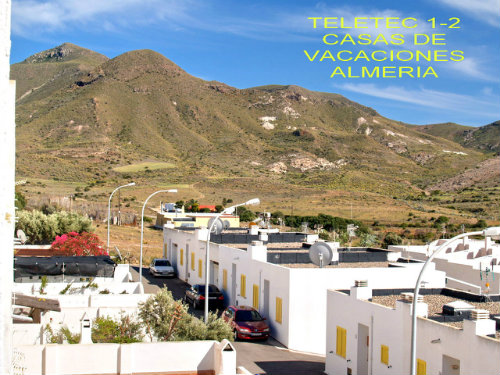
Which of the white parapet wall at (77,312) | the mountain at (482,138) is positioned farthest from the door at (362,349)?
the mountain at (482,138)

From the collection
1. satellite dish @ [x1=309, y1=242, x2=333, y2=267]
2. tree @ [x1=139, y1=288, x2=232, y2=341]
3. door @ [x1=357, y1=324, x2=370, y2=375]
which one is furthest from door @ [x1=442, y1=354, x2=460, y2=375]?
satellite dish @ [x1=309, y1=242, x2=333, y2=267]

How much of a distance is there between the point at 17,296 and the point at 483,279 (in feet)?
68.4

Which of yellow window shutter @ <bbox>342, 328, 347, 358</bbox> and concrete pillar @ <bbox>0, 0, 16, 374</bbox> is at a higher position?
concrete pillar @ <bbox>0, 0, 16, 374</bbox>

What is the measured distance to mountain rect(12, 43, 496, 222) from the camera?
333 feet

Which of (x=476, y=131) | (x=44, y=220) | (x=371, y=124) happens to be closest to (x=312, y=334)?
(x=44, y=220)

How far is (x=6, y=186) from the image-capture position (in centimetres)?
454

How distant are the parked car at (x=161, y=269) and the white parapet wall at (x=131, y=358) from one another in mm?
25865

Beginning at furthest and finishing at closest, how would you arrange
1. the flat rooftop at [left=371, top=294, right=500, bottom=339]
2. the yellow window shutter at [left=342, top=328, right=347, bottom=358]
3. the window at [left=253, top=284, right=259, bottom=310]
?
1. the window at [left=253, top=284, right=259, bottom=310]
2. the yellow window shutter at [left=342, top=328, right=347, bottom=358]
3. the flat rooftop at [left=371, top=294, right=500, bottom=339]

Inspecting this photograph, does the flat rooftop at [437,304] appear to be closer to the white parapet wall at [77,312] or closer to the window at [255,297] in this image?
the window at [255,297]

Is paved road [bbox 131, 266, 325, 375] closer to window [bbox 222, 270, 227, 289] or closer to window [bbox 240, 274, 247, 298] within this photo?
window [bbox 240, 274, 247, 298]

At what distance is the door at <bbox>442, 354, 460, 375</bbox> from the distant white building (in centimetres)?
751

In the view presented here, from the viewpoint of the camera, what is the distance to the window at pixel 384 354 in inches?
605

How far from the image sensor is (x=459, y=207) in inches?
3337

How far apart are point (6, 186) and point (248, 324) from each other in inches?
752
